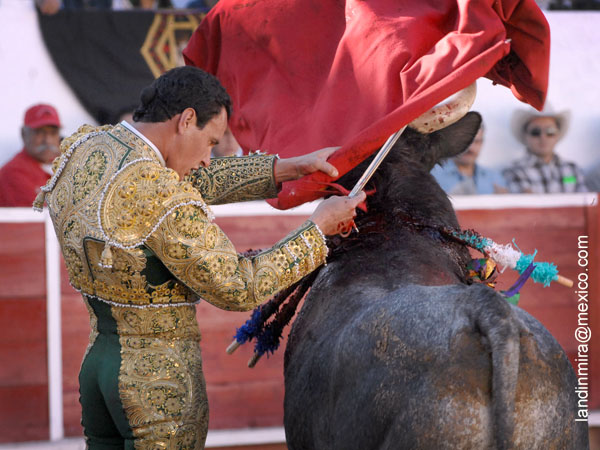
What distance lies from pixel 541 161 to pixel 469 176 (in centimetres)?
50

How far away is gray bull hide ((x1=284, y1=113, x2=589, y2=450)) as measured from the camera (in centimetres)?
157

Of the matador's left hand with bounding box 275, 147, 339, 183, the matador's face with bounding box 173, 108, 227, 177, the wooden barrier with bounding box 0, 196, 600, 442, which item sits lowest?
the wooden barrier with bounding box 0, 196, 600, 442

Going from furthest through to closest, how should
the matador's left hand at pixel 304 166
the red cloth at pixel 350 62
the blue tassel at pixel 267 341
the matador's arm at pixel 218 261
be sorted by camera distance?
the blue tassel at pixel 267 341, the matador's left hand at pixel 304 166, the red cloth at pixel 350 62, the matador's arm at pixel 218 261

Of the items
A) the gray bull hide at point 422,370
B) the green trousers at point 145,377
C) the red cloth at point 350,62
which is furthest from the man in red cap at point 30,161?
the gray bull hide at point 422,370

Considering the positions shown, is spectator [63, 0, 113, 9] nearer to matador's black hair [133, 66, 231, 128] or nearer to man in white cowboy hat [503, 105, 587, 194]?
man in white cowboy hat [503, 105, 587, 194]

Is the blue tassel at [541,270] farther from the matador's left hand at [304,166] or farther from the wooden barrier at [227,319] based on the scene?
the wooden barrier at [227,319]

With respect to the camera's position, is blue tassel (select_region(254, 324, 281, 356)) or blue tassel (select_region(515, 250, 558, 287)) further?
blue tassel (select_region(254, 324, 281, 356))

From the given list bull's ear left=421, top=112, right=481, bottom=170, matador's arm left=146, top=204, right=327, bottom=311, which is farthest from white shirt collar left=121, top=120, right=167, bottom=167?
bull's ear left=421, top=112, right=481, bottom=170

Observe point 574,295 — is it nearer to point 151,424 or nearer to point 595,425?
point 595,425

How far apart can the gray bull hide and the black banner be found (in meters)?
2.63

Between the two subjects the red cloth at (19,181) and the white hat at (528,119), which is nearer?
the red cloth at (19,181)

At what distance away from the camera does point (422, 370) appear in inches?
64.7

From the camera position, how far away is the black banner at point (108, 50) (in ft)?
14.5

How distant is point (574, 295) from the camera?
4871 mm
